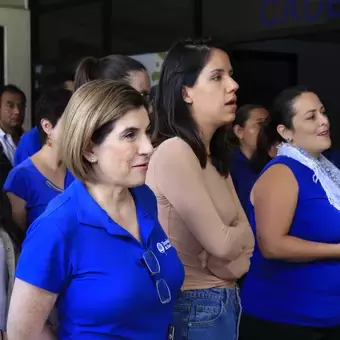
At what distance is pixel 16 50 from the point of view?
7184mm

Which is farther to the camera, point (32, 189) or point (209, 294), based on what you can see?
point (32, 189)

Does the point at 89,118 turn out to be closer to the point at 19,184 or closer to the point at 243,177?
the point at 19,184

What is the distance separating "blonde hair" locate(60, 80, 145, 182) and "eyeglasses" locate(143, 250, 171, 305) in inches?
10.1

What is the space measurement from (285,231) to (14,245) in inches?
41.6

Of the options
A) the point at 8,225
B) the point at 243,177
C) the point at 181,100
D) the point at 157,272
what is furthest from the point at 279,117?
the point at 157,272

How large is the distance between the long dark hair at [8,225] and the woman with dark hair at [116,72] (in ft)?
1.82

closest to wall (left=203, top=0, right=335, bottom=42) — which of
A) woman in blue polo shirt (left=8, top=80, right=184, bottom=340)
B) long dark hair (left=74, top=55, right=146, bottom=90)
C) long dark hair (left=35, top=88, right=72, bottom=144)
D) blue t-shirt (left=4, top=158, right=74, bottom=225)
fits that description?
long dark hair (left=35, top=88, right=72, bottom=144)

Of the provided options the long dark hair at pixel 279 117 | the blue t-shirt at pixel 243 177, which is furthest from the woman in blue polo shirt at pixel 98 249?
the blue t-shirt at pixel 243 177

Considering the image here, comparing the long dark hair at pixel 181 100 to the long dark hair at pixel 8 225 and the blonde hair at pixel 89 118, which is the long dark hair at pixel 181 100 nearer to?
the blonde hair at pixel 89 118

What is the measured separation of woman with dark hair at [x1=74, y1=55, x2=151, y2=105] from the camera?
8.58ft

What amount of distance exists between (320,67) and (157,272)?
10.8ft

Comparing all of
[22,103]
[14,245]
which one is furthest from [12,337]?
[22,103]

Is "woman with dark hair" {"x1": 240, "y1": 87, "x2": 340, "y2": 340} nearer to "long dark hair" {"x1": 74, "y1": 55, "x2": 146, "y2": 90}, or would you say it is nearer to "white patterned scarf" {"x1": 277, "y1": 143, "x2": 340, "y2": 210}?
"white patterned scarf" {"x1": 277, "y1": 143, "x2": 340, "y2": 210}

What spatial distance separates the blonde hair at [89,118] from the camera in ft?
5.57
